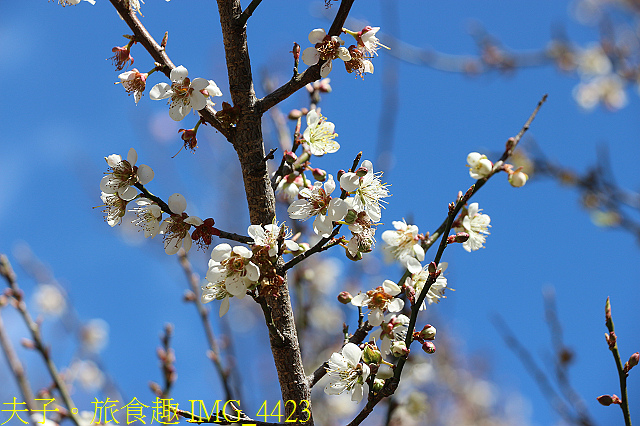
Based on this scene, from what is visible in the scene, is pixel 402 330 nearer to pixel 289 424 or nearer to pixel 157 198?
pixel 289 424

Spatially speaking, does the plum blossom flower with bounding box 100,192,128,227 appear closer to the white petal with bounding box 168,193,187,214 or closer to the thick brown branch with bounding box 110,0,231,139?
the white petal with bounding box 168,193,187,214

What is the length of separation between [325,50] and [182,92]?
439 mm

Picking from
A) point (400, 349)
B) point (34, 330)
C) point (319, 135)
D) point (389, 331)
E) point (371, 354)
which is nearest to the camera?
point (400, 349)

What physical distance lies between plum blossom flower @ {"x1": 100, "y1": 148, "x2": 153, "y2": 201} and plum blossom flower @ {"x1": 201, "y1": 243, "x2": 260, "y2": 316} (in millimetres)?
356

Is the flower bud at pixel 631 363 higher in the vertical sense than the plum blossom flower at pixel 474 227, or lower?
lower

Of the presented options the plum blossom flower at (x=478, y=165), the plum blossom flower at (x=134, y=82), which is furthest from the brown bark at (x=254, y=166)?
the plum blossom flower at (x=478, y=165)

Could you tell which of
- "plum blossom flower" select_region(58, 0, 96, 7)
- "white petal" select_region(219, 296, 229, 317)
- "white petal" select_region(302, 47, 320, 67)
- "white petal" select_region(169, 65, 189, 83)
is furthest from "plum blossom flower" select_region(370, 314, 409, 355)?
"plum blossom flower" select_region(58, 0, 96, 7)

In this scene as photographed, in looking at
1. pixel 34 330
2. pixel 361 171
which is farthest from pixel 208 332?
pixel 361 171

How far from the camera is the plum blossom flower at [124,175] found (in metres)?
1.51

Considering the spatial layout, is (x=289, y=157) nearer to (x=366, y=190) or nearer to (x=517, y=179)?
(x=366, y=190)

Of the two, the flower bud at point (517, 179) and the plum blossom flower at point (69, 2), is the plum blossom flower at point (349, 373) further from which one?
the plum blossom flower at point (69, 2)

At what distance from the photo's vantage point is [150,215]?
4.90ft

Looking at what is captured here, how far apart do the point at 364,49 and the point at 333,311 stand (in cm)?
484

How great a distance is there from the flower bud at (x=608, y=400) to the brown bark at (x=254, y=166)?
832 mm
